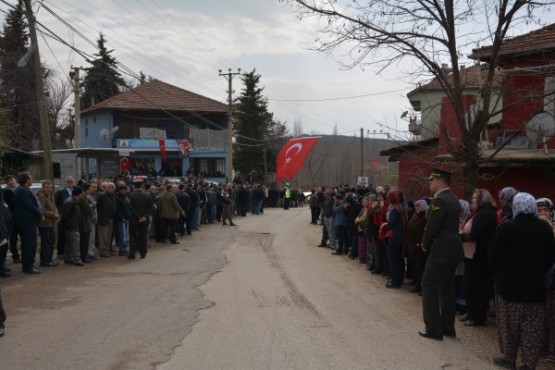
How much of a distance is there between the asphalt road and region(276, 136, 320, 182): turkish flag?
627 inches

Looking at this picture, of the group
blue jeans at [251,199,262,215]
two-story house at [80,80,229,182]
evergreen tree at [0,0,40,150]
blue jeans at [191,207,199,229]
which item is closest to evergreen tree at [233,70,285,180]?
two-story house at [80,80,229,182]

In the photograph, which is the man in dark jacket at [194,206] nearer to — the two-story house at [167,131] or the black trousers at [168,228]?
the black trousers at [168,228]

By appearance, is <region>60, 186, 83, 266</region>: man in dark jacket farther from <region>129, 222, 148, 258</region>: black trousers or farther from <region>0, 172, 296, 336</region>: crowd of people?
<region>129, 222, 148, 258</region>: black trousers

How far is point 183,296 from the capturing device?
32.0 feet

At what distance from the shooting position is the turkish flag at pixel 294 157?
97.1 feet

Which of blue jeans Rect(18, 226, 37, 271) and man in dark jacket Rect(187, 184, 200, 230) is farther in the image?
man in dark jacket Rect(187, 184, 200, 230)

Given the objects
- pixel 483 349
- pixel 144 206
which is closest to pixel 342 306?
pixel 483 349

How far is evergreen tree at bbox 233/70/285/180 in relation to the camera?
60.3 meters

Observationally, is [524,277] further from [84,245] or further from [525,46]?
[84,245]

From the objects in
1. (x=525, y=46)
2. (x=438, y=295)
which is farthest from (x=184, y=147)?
(x=438, y=295)

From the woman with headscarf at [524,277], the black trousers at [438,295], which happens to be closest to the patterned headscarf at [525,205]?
the woman with headscarf at [524,277]

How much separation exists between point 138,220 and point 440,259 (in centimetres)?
915

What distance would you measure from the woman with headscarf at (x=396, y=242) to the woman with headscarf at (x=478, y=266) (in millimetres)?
2994

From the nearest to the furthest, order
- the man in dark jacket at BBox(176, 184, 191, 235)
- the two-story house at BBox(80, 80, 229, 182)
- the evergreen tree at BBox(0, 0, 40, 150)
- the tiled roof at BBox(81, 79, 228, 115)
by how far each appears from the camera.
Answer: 1. the man in dark jacket at BBox(176, 184, 191, 235)
2. the evergreen tree at BBox(0, 0, 40, 150)
3. the two-story house at BBox(80, 80, 229, 182)
4. the tiled roof at BBox(81, 79, 228, 115)
